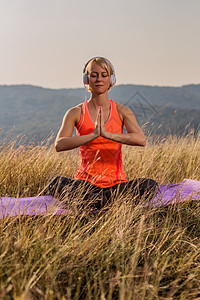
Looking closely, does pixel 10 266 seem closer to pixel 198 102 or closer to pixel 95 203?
pixel 95 203

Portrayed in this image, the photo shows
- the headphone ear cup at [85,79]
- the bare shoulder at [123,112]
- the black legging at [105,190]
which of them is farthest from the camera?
the bare shoulder at [123,112]

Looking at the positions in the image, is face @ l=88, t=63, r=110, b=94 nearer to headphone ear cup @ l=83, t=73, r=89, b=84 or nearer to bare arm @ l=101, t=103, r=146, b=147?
headphone ear cup @ l=83, t=73, r=89, b=84

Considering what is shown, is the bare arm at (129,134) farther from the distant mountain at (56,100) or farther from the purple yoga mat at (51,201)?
the distant mountain at (56,100)

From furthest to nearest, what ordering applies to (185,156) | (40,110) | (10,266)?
(40,110) < (185,156) < (10,266)

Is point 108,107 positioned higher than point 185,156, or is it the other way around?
point 108,107

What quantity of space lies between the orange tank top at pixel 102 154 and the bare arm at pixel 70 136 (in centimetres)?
7

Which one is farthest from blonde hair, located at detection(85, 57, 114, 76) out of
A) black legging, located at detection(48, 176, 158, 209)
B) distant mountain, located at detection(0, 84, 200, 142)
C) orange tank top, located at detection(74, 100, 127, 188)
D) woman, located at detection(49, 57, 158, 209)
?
distant mountain, located at detection(0, 84, 200, 142)

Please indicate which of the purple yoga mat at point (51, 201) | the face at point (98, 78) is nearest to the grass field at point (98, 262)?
the purple yoga mat at point (51, 201)

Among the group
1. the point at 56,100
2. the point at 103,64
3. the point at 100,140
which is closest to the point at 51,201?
the point at 100,140

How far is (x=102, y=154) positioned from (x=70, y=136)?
0.36 meters

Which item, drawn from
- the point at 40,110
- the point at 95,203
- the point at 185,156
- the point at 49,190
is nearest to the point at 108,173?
the point at 95,203

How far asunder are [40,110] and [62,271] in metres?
94.9

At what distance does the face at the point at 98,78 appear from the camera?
2976 mm

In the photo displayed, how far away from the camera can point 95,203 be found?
2938mm
